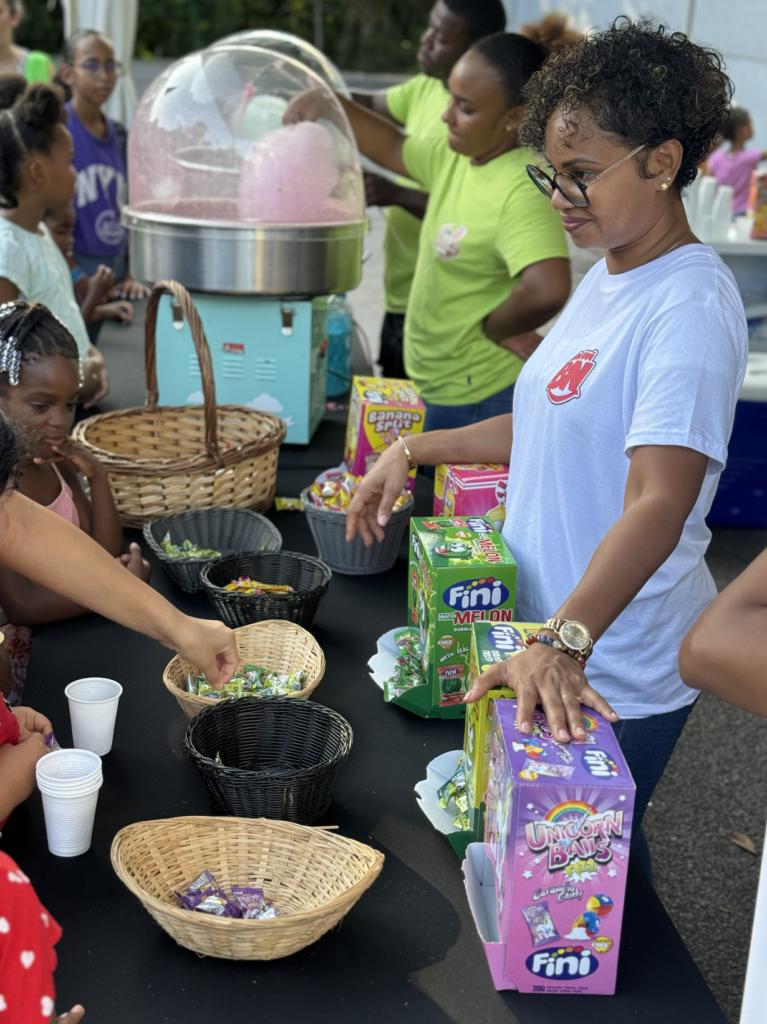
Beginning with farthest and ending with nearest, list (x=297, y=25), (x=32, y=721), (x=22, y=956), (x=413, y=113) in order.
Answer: (x=297, y=25) < (x=413, y=113) < (x=32, y=721) < (x=22, y=956)

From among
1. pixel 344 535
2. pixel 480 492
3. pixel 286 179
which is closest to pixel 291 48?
pixel 286 179

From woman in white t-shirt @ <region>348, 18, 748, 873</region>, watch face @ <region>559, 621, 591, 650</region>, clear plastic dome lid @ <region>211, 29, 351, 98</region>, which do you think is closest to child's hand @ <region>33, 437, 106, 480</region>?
woman in white t-shirt @ <region>348, 18, 748, 873</region>

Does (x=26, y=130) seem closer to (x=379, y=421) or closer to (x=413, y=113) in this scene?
(x=413, y=113)

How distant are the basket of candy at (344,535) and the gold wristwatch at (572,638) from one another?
0.83 m

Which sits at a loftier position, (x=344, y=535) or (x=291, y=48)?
(x=291, y=48)

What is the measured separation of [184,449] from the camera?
241cm

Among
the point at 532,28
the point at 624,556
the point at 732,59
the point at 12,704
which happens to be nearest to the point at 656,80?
the point at 624,556

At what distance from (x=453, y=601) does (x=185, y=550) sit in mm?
751

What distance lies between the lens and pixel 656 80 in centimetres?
127

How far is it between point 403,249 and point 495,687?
2742mm

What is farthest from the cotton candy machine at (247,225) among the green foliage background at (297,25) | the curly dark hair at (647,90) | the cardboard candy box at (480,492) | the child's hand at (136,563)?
the green foliage background at (297,25)

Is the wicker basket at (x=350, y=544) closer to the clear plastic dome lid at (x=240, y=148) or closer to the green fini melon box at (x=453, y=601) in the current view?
the green fini melon box at (x=453, y=601)

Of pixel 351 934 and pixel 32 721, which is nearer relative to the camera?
pixel 351 934

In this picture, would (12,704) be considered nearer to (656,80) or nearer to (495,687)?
(495,687)
